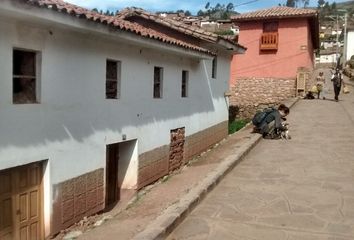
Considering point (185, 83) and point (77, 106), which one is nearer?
point (77, 106)

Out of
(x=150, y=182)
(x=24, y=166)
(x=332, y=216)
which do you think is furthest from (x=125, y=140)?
(x=332, y=216)

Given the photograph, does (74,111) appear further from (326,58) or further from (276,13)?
(326,58)

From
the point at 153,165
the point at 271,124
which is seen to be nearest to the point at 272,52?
the point at 271,124

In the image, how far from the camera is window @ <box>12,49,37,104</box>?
20.6ft

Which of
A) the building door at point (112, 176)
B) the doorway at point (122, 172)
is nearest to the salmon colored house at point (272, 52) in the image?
the doorway at point (122, 172)

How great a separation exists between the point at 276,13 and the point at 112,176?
1964cm

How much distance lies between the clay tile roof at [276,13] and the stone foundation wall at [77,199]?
807 inches

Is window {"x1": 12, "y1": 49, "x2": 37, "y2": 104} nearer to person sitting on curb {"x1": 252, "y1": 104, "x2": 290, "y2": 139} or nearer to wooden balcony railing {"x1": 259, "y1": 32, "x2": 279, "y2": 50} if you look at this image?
person sitting on curb {"x1": 252, "y1": 104, "x2": 290, "y2": 139}

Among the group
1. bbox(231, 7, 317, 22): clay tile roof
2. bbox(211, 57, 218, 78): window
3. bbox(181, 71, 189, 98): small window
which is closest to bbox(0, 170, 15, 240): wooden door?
bbox(181, 71, 189, 98): small window

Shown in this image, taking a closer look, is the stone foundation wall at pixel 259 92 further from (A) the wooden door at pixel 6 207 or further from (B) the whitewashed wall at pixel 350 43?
(B) the whitewashed wall at pixel 350 43

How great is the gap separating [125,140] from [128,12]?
6849mm

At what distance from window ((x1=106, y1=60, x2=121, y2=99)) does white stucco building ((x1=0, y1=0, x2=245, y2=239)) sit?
22 mm

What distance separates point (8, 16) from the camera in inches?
226

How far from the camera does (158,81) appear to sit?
11.5 metres
